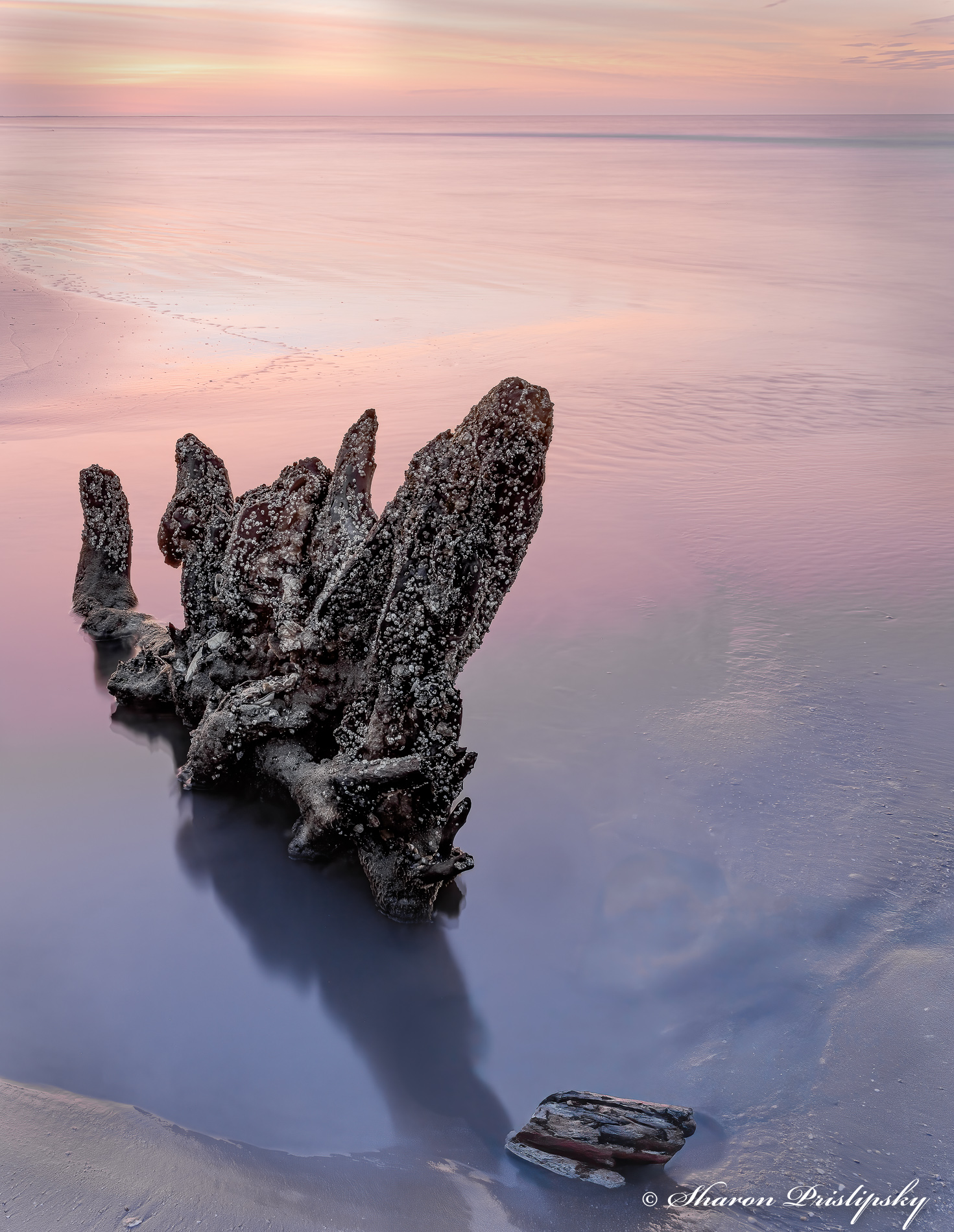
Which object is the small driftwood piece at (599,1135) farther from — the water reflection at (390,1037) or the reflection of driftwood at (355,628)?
the reflection of driftwood at (355,628)

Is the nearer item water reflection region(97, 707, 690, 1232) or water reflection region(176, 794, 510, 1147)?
water reflection region(97, 707, 690, 1232)

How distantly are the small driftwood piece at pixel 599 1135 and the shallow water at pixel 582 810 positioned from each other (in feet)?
0.49

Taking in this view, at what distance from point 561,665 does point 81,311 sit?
17114 mm

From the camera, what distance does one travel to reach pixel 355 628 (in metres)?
5.75

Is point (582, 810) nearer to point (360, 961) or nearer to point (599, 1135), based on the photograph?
point (360, 961)

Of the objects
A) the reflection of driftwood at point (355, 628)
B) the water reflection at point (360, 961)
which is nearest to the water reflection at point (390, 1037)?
the water reflection at point (360, 961)

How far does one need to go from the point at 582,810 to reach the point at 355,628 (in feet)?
6.26

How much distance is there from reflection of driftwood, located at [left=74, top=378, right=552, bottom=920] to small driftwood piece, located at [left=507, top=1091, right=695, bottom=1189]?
1.30 meters

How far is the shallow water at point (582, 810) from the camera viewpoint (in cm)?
452

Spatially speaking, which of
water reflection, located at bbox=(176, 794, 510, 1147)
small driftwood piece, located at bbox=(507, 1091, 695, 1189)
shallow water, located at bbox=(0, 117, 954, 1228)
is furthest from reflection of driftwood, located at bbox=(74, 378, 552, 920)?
small driftwood piece, located at bbox=(507, 1091, 695, 1189)

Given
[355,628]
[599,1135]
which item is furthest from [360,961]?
[355,628]

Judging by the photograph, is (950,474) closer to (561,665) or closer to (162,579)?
(561,665)

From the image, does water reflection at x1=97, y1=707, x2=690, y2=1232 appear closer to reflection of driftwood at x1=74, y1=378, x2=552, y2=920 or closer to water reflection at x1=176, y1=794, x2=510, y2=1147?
water reflection at x1=176, y1=794, x2=510, y2=1147

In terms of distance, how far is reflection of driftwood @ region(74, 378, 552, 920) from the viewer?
505cm
